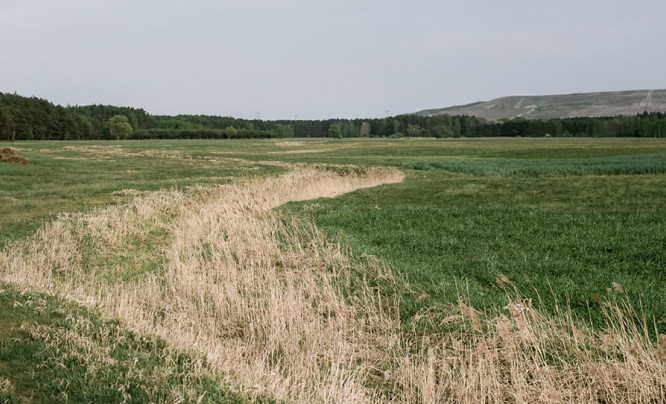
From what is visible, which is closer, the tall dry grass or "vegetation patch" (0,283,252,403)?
"vegetation patch" (0,283,252,403)

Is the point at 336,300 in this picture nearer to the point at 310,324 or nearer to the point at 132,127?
the point at 310,324

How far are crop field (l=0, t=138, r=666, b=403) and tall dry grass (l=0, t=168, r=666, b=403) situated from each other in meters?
0.06

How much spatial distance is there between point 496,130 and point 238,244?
189m

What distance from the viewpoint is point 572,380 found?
7699 millimetres

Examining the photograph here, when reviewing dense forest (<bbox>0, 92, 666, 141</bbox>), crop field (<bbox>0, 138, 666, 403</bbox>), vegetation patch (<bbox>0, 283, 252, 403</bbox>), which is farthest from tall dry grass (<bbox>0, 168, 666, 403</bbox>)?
dense forest (<bbox>0, 92, 666, 141</bbox>)

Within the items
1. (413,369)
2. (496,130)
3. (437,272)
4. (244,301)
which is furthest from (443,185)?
(496,130)

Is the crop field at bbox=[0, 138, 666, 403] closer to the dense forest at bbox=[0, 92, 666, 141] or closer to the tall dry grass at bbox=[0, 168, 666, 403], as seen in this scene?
the tall dry grass at bbox=[0, 168, 666, 403]

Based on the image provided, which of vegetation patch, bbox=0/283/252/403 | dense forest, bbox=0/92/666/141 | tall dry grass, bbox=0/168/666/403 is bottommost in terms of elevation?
tall dry grass, bbox=0/168/666/403

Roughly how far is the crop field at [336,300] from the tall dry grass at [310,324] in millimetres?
63

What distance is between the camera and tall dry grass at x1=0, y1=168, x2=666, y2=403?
24.5 ft

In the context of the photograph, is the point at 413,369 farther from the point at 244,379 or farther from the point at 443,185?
the point at 443,185

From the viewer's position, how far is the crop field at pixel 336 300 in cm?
722

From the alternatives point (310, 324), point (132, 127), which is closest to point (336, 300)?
point (310, 324)

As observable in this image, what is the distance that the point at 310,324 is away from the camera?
10062mm
